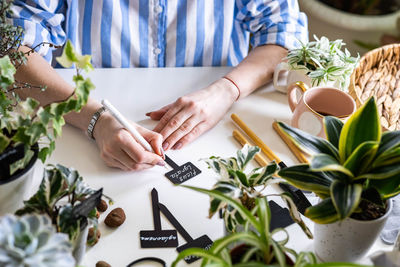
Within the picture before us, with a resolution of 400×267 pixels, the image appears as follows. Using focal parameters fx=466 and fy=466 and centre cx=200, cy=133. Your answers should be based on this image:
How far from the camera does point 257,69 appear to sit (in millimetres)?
1223

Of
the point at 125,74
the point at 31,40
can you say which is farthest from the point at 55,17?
the point at 125,74

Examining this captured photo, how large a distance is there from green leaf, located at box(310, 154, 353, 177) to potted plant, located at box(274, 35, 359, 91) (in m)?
0.46

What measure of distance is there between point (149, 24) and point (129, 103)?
297 millimetres

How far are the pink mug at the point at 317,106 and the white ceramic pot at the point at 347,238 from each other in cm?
31

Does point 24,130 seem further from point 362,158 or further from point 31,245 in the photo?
point 362,158

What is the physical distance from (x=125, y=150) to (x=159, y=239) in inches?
8.4

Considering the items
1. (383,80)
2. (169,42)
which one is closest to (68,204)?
(169,42)

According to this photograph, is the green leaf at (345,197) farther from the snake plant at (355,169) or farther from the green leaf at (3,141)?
the green leaf at (3,141)

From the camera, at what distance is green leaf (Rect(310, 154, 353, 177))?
0.62m

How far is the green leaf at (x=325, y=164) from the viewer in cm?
62

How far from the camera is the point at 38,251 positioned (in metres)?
0.54

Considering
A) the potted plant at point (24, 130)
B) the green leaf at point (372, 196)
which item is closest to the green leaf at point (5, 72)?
the potted plant at point (24, 130)

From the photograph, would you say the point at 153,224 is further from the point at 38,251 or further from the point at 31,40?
the point at 31,40

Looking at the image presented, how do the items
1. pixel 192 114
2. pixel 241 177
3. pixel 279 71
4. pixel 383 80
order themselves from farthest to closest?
1. pixel 383 80
2. pixel 279 71
3. pixel 192 114
4. pixel 241 177
